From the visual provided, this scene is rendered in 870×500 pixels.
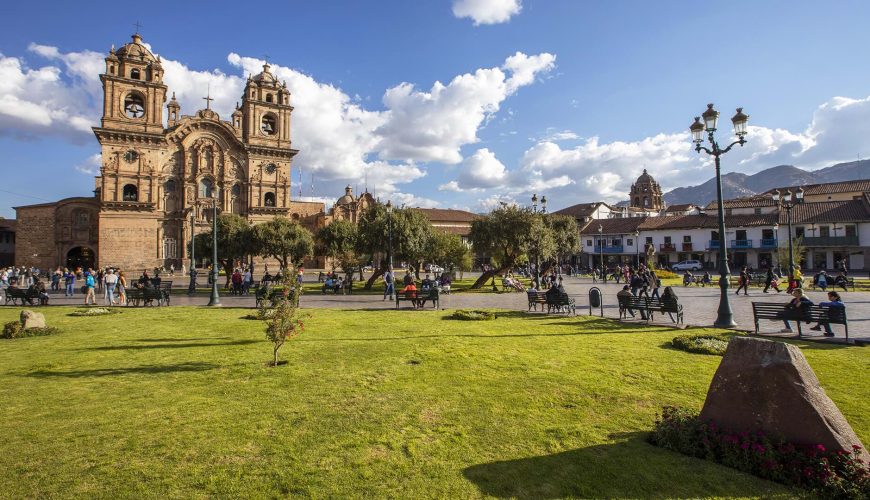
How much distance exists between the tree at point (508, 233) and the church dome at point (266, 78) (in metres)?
Answer: 41.2

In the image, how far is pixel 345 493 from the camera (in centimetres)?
404

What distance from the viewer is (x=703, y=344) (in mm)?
9617

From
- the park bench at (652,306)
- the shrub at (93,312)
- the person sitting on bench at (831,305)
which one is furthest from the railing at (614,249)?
the shrub at (93,312)

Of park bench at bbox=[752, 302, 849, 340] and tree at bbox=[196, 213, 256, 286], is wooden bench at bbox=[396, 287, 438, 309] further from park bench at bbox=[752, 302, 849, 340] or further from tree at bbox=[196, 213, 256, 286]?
tree at bbox=[196, 213, 256, 286]

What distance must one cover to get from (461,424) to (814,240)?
58.8m

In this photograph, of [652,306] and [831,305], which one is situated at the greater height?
[831,305]

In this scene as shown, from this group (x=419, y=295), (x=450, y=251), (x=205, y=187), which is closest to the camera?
(x=419, y=295)

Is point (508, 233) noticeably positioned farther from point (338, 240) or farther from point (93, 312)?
point (93, 312)

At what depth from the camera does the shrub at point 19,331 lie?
12.0m

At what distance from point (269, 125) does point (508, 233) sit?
4261cm

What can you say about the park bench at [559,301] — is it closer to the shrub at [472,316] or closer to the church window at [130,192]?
the shrub at [472,316]

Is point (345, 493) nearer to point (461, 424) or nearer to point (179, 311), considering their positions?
point (461, 424)

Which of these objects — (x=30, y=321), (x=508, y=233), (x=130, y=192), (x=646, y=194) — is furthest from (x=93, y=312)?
(x=646, y=194)

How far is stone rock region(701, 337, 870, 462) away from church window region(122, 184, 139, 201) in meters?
57.5
